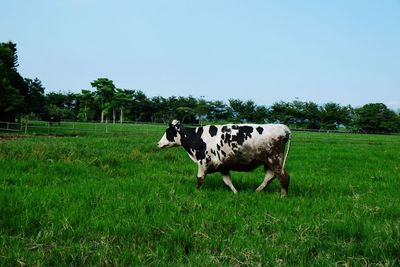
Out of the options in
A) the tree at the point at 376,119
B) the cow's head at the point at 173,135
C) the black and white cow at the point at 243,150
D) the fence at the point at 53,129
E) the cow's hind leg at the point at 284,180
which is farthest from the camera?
the tree at the point at 376,119

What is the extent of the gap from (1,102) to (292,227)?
120 feet

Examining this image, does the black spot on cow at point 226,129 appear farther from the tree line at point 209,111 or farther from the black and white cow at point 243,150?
the tree line at point 209,111

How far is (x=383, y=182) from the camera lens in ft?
34.7

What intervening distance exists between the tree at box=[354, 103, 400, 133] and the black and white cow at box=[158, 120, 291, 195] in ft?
312

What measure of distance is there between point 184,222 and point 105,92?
103933 millimetres

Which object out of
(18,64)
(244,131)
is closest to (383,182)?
(244,131)

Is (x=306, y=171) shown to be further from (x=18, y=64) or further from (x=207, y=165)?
(x=18, y=64)

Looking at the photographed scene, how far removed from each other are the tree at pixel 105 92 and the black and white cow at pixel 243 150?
97.7 metres

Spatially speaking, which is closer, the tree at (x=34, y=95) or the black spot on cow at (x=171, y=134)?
the black spot on cow at (x=171, y=134)

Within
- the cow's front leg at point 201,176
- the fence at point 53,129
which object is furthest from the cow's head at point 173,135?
the fence at point 53,129

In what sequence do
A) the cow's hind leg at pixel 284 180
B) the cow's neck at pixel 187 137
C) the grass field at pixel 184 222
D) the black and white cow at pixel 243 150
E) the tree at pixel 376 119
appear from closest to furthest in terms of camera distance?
the grass field at pixel 184 222
the cow's hind leg at pixel 284 180
the black and white cow at pixel 243 150
the cow's neck at pixel 187 137
the tree at pixel 376 119

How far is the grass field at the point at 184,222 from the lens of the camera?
405cm

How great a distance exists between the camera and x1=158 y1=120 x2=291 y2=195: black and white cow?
8.45 m

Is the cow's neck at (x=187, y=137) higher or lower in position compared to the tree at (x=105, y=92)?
lower
